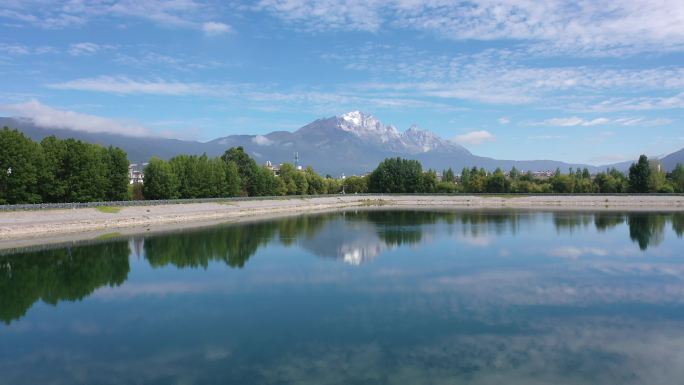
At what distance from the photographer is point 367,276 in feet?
91.5

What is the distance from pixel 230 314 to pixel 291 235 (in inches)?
1161

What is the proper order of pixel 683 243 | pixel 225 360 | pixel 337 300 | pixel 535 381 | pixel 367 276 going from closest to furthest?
1. pixel 535 381
2. pixel 225 360
3. pixel 337 300
4. pixel 367 276
5. pixel 683 243

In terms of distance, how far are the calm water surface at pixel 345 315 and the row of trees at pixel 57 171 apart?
1978 cm

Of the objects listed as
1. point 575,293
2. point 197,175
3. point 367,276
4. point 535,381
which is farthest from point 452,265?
point 197,175

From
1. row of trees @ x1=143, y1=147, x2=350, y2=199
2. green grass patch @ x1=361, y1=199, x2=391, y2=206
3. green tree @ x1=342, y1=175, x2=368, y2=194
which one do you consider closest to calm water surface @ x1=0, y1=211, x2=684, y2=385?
row of trees @ x1=143, y1=147, x2=350, y2=199

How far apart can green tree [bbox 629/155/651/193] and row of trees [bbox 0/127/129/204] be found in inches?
4012

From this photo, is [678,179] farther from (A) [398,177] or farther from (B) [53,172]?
(B) [53,172]

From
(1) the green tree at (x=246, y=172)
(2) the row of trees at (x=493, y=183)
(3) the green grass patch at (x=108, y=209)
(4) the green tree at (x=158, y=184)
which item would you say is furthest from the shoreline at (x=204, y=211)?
(1) the green tree at (x=246, y=172)

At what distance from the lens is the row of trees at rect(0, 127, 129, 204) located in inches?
2089

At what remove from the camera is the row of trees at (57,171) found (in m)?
53.1

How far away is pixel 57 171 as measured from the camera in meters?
59.1

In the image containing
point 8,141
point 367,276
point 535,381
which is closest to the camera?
point 535,381

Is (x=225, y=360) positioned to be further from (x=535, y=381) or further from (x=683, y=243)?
(x=683, y=243)

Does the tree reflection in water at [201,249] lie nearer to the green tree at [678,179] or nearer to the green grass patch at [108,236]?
the green grass patch at [108,236]
